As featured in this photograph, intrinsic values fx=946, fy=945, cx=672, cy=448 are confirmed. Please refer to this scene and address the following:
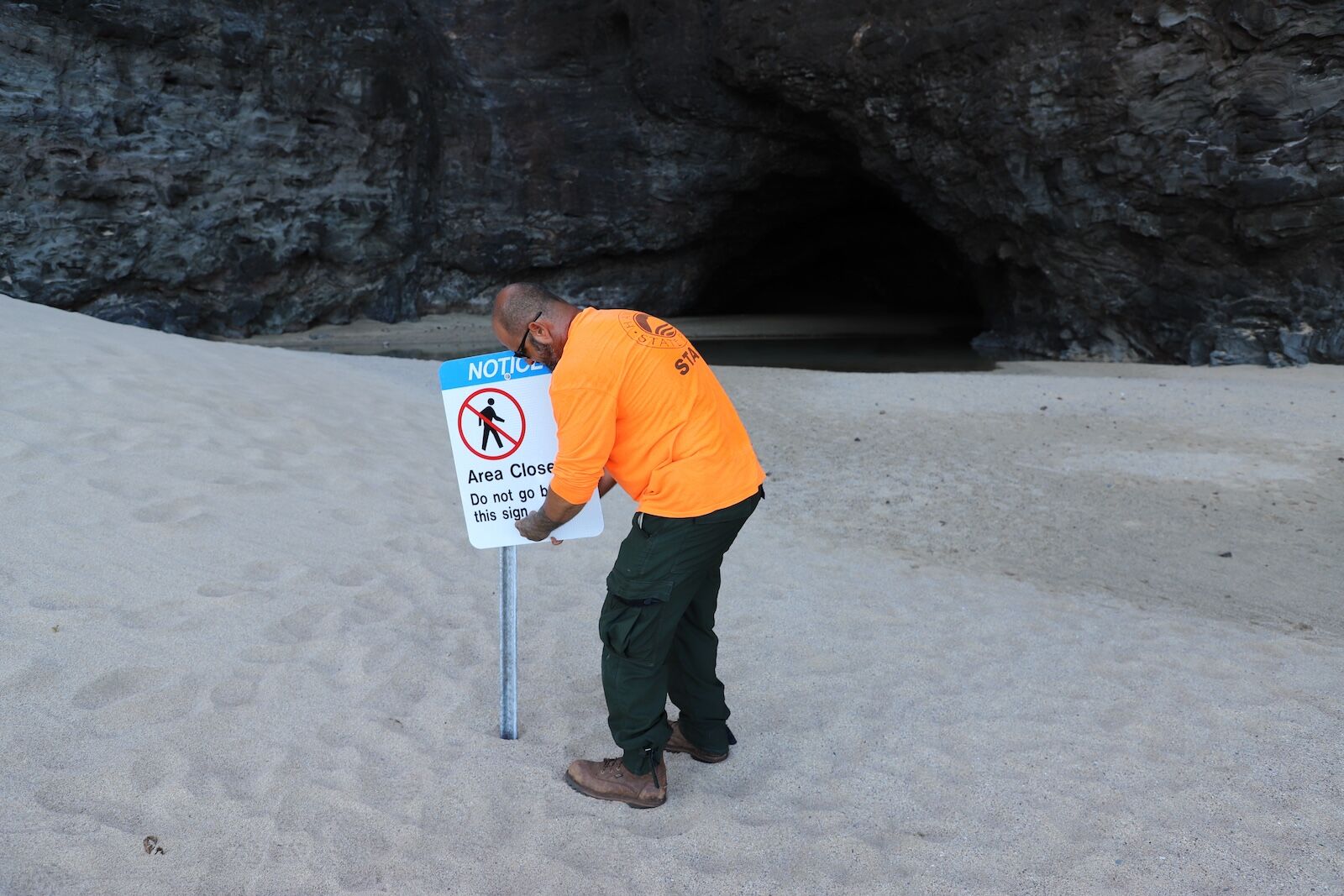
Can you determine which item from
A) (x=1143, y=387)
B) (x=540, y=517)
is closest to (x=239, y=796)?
(x=540, y=517)

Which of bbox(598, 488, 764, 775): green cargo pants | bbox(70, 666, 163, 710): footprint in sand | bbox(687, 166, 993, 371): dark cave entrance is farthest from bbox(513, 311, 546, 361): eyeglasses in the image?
bbox(687, 166, 993, 371): dark cave entrance

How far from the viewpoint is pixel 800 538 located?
566 centimetres

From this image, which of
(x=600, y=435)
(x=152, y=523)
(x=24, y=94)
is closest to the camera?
(x=600, y=435)

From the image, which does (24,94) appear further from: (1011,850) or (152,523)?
(1011,850)

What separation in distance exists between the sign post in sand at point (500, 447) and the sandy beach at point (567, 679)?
29.2 inches

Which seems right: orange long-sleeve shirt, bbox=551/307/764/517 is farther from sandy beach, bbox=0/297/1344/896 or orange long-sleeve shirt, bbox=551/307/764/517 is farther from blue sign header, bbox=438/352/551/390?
sandy beach, bbox=0/297/1344/896

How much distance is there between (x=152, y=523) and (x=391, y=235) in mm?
16846

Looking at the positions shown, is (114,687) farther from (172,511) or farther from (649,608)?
(649,608)

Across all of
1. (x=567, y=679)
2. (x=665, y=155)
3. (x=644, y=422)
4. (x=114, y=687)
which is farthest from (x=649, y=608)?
(x=665, y=155)

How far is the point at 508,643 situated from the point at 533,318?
105 cm

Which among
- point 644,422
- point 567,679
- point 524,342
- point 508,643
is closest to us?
point 644,422

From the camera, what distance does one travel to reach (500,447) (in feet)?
9.09

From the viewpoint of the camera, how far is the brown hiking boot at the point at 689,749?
118 inches

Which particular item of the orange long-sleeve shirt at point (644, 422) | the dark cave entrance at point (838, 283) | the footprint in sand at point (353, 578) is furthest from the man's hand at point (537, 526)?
the dark cave entrance at point (838, 283)
